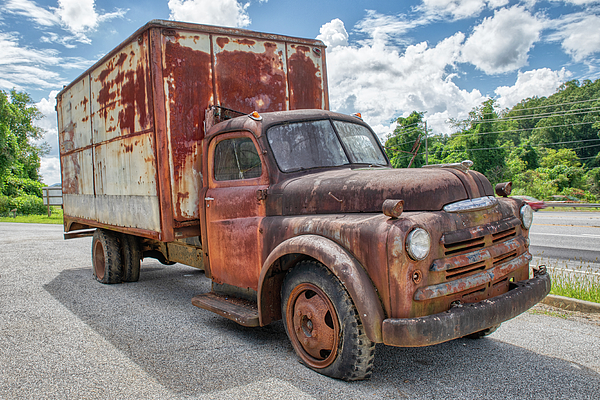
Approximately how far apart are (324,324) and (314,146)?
1.72 m

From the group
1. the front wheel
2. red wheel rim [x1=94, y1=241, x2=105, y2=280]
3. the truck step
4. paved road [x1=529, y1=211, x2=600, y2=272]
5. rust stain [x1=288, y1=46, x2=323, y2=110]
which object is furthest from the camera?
paved road [x1=529, y1=211, x2=600, y2=272]

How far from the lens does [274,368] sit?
3.55m

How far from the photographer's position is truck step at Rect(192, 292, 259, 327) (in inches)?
155

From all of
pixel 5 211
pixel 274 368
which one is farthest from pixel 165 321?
pixel 5 211

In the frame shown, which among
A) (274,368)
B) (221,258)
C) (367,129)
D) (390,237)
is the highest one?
(367,129)

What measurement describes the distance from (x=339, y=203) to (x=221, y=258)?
165 cm

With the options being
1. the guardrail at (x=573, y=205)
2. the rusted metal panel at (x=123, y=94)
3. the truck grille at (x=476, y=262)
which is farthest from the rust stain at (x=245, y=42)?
the guardrail at (x=573, y=205)

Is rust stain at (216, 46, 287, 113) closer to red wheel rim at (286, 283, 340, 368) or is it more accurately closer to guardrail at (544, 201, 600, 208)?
red wheel rim at (286, 283, 340, 368)

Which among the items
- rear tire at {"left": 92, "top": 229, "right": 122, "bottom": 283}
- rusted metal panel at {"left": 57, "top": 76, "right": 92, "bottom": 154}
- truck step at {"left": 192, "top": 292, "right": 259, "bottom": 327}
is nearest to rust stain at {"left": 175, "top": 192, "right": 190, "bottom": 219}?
truck step at {"left": 192, "top": 292, "right": 259, "bottom": 327}

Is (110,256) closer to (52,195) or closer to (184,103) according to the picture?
(184,103)

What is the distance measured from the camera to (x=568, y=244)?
10438 millimetres

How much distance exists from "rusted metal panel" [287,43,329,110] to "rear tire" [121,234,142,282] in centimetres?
338

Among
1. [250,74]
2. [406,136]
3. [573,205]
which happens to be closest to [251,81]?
[250,74]

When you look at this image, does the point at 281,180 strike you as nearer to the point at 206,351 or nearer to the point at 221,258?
the point at 221,258
